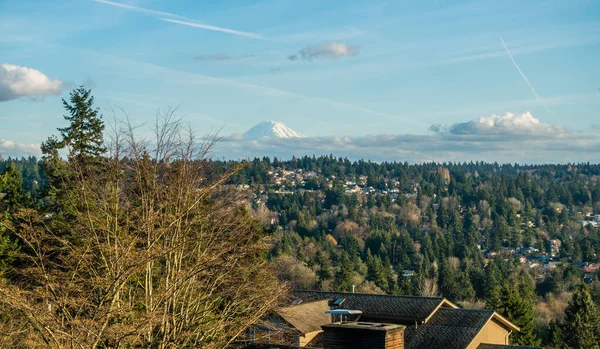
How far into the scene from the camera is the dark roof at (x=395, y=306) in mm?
34594

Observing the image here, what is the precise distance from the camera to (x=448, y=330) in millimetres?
32688

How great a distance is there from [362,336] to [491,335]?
1851 centimetres

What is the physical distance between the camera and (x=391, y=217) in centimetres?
17850

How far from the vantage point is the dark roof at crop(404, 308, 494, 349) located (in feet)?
104

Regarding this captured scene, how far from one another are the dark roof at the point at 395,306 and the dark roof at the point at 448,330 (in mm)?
515

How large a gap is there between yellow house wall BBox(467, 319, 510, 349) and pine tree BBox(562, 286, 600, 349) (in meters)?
17.8

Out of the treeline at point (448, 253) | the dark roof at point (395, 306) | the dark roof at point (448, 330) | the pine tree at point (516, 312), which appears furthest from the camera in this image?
the treeline at point (448, 253)

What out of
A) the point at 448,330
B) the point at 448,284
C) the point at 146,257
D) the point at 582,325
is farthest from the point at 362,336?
the point at 448,284

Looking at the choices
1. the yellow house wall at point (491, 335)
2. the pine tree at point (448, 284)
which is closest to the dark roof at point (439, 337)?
the yellow house wall at point (491, 335)

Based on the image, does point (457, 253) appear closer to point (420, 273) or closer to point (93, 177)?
point (420, 273)

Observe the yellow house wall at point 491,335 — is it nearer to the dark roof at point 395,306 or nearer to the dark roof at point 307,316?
the dark roof at point 395,306

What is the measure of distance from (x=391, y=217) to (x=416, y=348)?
485ft

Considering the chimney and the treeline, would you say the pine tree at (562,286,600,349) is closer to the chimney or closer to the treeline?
the treeline

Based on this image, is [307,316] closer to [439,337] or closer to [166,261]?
[439,337]
